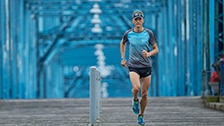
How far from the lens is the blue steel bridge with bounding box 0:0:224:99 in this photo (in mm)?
25375

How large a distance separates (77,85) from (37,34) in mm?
20734

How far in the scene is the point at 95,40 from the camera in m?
44.8

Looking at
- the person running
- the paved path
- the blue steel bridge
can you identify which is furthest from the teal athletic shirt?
the blue steel bridge

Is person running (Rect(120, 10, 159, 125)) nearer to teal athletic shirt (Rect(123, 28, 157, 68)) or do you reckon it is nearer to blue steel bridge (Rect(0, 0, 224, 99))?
teal athletic shirt (Rect(123, 28, 157, 68))

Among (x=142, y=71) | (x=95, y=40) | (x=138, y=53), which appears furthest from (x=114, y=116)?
(x=95, y=40)

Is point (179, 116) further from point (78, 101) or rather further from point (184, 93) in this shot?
point (184, 93)

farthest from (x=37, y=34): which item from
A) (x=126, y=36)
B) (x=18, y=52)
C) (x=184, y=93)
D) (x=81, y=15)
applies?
(x=126, y=36)

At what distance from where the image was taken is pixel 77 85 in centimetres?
6259

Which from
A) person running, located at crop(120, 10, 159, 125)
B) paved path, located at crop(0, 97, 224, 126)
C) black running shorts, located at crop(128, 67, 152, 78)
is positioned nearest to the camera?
person running, located at crop(120, 10, 159, 125)

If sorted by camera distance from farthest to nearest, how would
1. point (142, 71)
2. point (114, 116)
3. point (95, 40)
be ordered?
point (95, 40), point (114, 116), point (142, 71)

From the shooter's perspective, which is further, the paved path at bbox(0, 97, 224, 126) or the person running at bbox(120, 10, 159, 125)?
the paved path at bbox(0, 97, 224, 126)

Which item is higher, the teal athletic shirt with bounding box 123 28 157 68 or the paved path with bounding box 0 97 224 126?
the teal athletic shirt with bounding box 123 28 157 68

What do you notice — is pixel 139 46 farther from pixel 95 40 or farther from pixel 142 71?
pixel 95 40

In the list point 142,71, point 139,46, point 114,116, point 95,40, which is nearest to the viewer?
point 139,46
